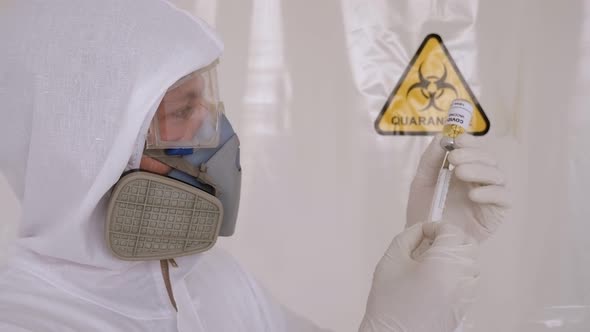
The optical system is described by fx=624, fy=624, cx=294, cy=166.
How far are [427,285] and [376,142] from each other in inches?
34.5

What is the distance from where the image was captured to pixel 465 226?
1220mm

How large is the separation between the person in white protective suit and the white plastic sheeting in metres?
0.66

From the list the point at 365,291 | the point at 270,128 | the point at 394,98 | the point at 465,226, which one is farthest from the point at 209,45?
the point at 365,291

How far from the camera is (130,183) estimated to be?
0.95 meters

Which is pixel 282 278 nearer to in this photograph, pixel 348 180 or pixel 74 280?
pixel 348 180

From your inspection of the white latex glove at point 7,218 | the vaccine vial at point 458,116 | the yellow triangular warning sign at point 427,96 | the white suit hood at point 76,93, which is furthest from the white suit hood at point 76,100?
the yellow triangular warning sign at point 427,96

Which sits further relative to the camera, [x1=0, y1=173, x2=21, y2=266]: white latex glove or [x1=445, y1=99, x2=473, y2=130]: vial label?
[x1=0, y1=173, x2=21, y2=266]: white latex glove

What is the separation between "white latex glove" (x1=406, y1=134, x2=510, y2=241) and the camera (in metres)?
1.08

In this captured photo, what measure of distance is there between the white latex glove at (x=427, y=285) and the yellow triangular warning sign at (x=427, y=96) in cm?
81

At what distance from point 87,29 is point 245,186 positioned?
2.98 feet

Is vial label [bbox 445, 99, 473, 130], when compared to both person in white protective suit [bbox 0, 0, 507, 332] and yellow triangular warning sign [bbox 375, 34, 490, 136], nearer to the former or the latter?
person in white protective suit [bbox 0, 0, 507, 332]

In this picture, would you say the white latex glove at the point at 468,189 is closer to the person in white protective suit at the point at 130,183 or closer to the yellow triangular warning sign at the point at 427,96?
the person in white protective suit at the point at 130,183

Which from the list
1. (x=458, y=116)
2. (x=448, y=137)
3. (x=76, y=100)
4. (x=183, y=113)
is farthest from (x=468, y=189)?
(x=76, y=100)

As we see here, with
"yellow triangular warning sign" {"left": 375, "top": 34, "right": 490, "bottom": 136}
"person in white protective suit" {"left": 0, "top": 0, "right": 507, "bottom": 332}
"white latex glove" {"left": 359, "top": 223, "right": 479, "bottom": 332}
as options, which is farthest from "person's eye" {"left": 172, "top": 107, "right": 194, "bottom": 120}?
"yellow triangular warning sign" {"left": 375, "top": 34, "right": 490, "bottom": 136}
